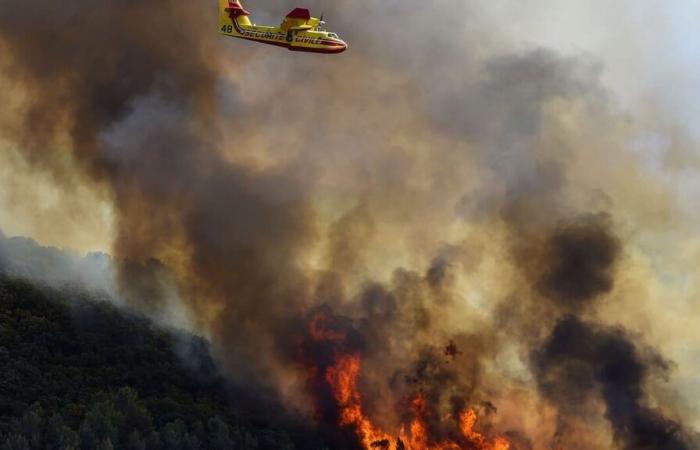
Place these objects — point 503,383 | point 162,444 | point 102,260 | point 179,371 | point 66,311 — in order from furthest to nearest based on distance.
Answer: point 102,260, point 66,311, point 179,371, point 503,383, point 162,444

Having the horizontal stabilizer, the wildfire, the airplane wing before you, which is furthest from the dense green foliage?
the horizontal stabilizer

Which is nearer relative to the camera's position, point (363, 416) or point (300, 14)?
point (300, 14)

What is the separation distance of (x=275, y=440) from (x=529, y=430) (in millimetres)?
27496

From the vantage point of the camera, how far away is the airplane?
123m

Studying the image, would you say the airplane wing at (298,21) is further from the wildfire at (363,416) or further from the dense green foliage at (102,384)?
the dense green foliage at (102,384)

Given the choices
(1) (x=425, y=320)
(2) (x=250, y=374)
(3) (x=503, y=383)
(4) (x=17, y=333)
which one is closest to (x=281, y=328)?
(2) (x=250, y=374)

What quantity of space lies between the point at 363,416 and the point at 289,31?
42924 mm

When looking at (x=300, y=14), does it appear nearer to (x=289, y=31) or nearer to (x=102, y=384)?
(x=289, y=31)

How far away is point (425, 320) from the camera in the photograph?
135 metres

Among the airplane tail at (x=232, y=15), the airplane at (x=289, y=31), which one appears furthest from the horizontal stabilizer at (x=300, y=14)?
the airplane tail at (x=232, y=15)

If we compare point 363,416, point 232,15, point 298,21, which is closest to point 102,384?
point 363,416

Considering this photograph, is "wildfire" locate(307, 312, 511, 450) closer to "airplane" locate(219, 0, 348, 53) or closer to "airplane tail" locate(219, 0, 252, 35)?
"airplane" locate(219, 0, 348, 53)

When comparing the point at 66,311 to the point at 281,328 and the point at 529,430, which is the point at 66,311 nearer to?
the point at 281,328

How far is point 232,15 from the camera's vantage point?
414 ft
